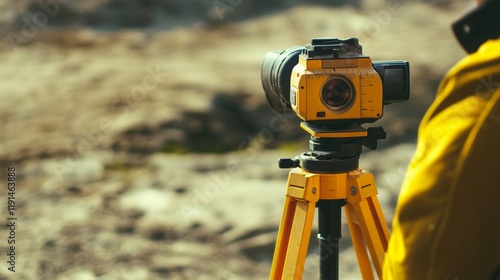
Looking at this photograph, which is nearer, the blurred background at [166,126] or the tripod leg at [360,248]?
the tripod leg at [360,248]

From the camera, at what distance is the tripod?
11.9 ft

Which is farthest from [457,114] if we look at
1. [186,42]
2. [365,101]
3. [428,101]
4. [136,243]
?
[186,42]

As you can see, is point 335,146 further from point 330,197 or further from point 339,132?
point 330,197

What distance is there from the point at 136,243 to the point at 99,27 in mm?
5063

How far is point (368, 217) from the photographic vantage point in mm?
3688

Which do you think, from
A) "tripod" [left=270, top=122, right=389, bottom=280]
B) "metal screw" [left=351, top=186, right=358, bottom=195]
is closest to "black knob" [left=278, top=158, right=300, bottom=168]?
"tripod" [left=270, top=122, right=389, bottom=280]

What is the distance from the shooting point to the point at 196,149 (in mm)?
8609

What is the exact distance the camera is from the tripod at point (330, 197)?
142 inches

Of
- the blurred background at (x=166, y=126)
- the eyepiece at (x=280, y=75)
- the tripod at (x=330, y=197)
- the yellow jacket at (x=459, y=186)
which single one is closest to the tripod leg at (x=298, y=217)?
the tripod at (x=330, y=197)

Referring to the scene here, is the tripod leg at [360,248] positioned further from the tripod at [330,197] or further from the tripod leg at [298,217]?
the tripod leg at [298,217]

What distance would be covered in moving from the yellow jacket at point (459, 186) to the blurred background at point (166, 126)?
4.57 meters

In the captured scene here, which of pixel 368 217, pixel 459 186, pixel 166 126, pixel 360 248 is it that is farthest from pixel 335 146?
pixel 166 126

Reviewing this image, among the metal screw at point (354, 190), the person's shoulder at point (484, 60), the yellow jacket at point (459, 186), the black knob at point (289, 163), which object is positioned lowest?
the yellow jacket at point (459, 186)

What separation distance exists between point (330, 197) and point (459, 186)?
168 cm
